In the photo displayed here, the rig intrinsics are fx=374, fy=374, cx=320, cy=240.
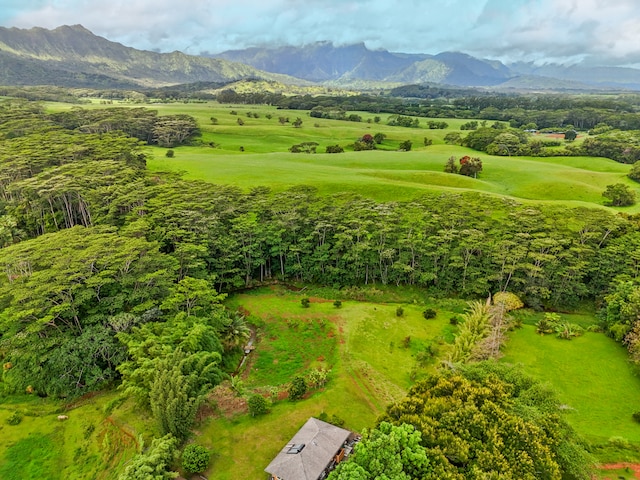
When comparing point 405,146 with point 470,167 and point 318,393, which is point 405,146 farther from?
point 318,393

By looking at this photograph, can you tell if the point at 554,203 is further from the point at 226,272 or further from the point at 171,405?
the point at 171,405

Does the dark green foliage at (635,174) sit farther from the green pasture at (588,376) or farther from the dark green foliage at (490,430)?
the dark green foliage at (490,430)

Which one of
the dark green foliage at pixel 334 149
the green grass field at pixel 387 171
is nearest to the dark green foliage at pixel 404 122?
the green grass field at pixel 387 171

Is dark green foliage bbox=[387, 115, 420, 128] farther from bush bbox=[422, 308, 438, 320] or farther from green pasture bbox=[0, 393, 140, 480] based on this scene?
green pasture bbox=[0, 393, 140, 480]

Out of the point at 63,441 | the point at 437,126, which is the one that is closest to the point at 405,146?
the point at 437,126

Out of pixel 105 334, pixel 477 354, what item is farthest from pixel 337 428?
pixel 105 334

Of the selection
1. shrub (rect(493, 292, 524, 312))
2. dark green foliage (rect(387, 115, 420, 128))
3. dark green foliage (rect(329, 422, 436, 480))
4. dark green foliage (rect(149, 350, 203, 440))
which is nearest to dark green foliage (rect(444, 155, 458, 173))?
shrub (rect(493, 292, 524, 312))
